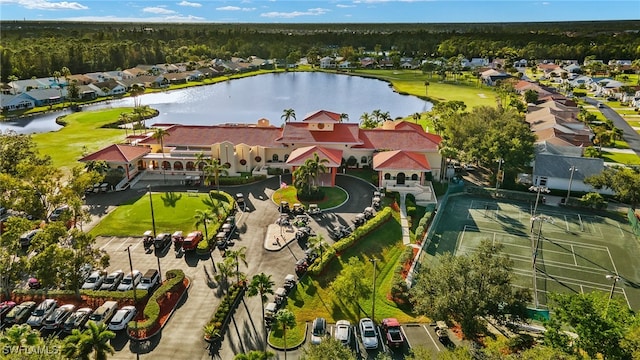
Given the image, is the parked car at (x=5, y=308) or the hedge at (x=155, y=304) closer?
the hedge at (x=155, y=304)

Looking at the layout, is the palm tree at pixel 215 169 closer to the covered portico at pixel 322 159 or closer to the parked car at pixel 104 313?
the covered portico at pixel 322 159

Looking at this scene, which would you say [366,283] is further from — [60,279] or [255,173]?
[255,173]

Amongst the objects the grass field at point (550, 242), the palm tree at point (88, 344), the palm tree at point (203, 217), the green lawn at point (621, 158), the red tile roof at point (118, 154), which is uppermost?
the red tile roof at point (118, 154)

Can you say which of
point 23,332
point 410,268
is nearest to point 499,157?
point 410,268

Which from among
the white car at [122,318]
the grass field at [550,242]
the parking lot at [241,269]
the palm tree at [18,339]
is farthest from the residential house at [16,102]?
the grass field at [550,242]

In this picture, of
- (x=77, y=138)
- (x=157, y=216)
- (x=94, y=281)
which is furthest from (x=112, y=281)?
(x=77, y=138)

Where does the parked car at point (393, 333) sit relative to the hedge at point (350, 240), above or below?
below

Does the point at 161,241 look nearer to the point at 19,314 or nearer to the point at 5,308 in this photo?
the point at 19,314
